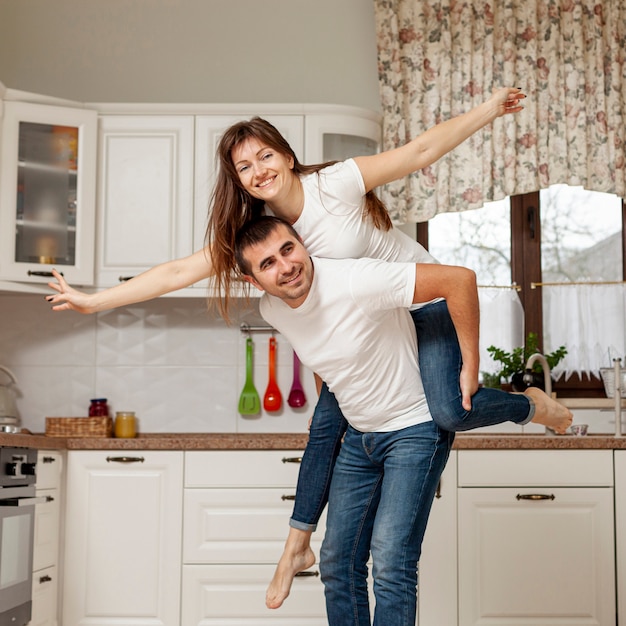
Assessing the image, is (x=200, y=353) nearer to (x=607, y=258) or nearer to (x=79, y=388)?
(x=79, y=388)

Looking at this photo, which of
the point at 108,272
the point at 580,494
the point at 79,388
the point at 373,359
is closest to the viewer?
the point at 373,359

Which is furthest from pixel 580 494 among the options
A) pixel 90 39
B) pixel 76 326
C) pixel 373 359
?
pixel 90 39

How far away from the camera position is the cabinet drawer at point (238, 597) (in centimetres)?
342

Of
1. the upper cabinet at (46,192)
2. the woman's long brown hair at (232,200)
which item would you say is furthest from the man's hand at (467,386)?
the upper cabinet at (46,192)

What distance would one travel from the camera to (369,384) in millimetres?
2195

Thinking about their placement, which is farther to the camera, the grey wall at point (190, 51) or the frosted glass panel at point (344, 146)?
the grey wall at point (190, 51)

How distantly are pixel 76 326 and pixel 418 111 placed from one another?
6.20 feet

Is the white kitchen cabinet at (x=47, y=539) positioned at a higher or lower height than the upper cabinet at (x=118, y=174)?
lower

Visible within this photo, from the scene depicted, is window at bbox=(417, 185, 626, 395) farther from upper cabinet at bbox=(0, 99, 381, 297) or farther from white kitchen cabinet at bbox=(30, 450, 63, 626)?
white kitchen cabinet at bbox=(30, 450, 63, 626)

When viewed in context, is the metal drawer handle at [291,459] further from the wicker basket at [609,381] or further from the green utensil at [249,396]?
the wicker basket at [609,381]

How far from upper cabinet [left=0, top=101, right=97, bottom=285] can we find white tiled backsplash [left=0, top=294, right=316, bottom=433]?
47 cm

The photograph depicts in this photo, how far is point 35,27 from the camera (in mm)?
4344

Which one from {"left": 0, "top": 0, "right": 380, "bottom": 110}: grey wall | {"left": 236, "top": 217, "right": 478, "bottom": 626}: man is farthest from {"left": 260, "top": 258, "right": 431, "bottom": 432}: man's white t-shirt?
{"left": 0, "top": 0, "right": 380, "bottom": 110}: grey wall

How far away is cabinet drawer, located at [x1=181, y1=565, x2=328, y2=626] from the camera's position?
3424 millimetres
